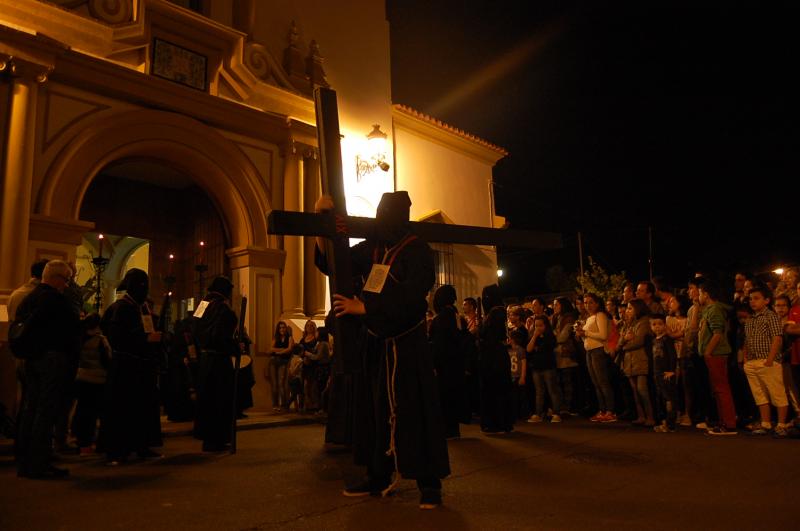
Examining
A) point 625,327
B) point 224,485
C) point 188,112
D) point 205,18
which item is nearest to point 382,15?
point 205,18

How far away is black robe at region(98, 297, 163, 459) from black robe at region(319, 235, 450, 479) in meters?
2.98

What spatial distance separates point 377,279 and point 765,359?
5.28m

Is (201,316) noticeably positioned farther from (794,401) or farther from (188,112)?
(794,401)

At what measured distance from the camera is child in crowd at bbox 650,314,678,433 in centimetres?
762

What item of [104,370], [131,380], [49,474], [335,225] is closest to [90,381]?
[104,370]

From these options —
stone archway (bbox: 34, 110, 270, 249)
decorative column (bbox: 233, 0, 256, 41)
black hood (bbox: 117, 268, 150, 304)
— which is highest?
decorative column (bbox: 233, 0, 256, 41)

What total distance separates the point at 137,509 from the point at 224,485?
0.82m

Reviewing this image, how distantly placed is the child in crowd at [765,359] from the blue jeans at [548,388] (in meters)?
2.61

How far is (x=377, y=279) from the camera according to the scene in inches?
152

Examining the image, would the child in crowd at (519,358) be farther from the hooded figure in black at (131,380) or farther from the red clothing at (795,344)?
the hooded figure in black at (131,380)

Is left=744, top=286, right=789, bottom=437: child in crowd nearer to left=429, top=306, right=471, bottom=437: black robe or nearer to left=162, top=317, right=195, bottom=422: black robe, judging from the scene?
left=429, top=306, right=471, bottom=437: black robe

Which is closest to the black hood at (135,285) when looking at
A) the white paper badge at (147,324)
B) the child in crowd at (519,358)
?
the white paper badge at (147,324)

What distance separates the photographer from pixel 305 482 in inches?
183

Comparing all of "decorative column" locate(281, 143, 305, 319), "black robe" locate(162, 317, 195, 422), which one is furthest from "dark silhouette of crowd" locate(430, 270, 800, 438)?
"black robe" locate(162, 317, 195, 422)
